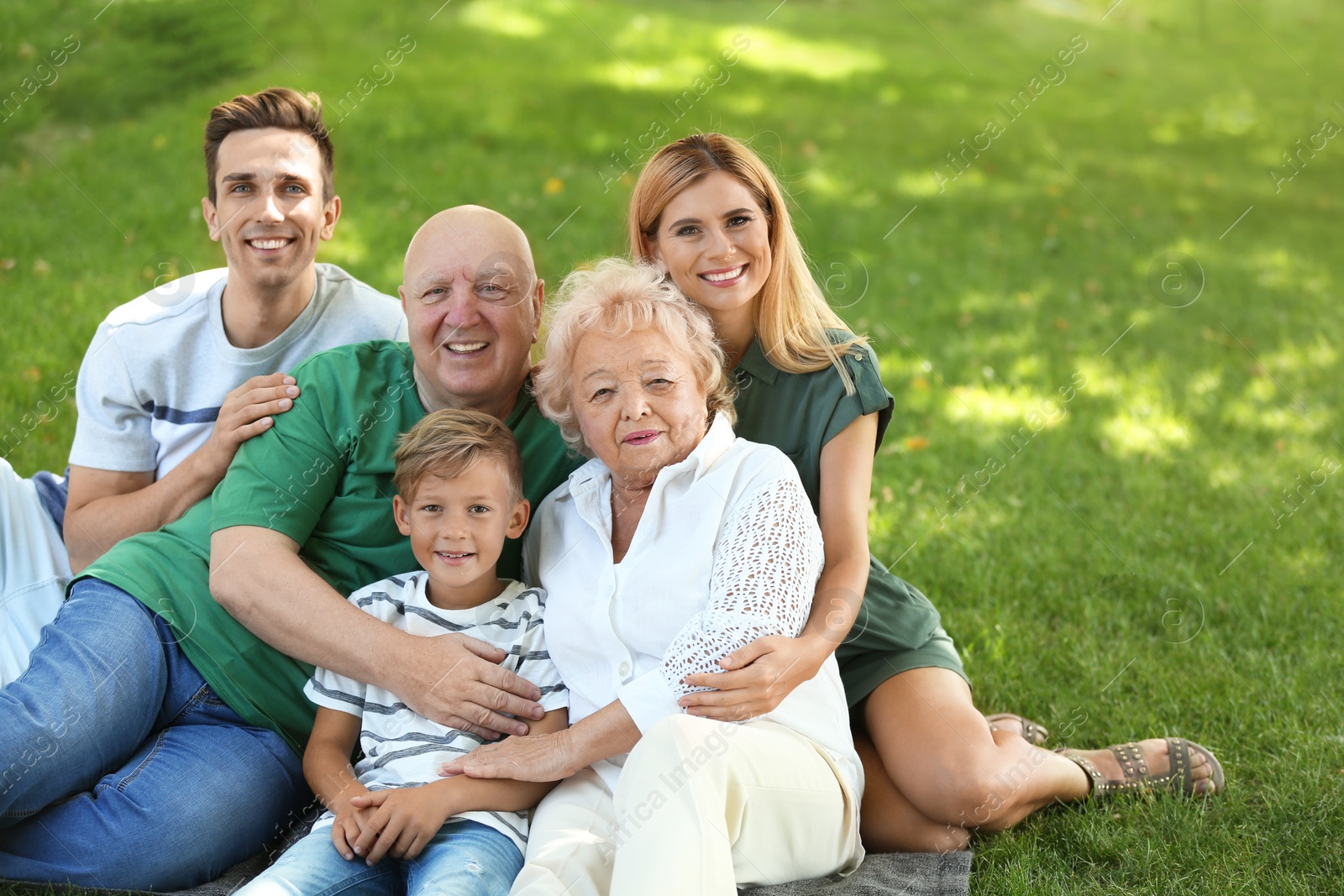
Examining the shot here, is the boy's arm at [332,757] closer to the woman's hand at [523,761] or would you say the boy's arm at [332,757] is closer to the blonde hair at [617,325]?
the woman's hand at [523,761]

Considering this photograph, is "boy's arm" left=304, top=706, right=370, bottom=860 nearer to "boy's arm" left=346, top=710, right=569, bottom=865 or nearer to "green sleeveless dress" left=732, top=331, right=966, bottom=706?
"boy's arm" left=346, top=710, right=569, bottom=865

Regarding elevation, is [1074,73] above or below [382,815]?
above

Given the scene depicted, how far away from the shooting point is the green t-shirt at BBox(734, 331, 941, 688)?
3.11 m

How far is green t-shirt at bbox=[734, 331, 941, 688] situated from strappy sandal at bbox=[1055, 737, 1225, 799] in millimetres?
581

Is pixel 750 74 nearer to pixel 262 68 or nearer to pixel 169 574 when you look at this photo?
pixel 262 68

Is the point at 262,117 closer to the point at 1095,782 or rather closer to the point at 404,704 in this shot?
the point at 404,704

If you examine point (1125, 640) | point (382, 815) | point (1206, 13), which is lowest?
point (1125, 640)

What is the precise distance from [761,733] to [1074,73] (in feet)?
39.4

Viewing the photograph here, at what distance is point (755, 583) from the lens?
8.27 feet

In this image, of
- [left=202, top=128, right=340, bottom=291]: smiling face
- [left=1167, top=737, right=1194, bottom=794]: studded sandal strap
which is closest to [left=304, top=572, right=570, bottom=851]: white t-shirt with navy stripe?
[left=202, top=128, right=340, bottom=291]: smiling face

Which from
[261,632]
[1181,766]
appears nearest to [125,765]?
[261,632]

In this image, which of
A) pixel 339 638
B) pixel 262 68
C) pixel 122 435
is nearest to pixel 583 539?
pixel 339 638

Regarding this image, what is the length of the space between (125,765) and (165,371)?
4.09ft

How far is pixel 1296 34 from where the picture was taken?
15.4 meters
